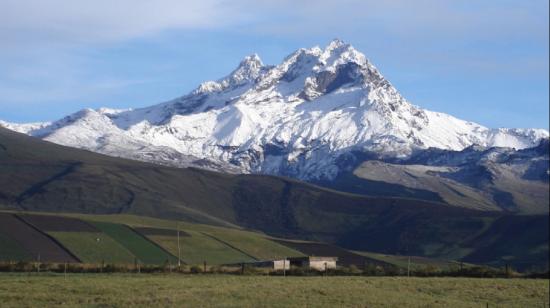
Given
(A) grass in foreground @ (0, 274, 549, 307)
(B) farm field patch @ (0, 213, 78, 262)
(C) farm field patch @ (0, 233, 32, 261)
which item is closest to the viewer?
(A) grass in foreground @ (0, 274, 549, 307)

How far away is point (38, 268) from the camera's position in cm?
9075

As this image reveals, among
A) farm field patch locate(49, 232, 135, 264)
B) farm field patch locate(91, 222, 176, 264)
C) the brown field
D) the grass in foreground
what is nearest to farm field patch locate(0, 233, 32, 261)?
farm field patch locate(49, 232, 135, 264)

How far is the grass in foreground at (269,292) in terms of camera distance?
5788 centimetres

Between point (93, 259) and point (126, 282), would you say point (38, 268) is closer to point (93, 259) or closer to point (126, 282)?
point (126, 282)

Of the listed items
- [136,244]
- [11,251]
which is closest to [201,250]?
[136,244]

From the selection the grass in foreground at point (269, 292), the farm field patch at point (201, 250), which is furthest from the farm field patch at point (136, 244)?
the grass in foreground at point (269, 292)

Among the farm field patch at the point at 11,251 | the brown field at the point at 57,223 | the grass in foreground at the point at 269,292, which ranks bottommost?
the grass in foreground at the point at 269,292

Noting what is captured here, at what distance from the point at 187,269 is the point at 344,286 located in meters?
26.4

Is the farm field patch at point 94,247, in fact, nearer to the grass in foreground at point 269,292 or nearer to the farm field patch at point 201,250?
the farm field patch at point 201,250

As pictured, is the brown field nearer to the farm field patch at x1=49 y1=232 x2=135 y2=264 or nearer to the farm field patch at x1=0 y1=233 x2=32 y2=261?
the farm field patch at x1=49 y1=232 x2=135 y2=264

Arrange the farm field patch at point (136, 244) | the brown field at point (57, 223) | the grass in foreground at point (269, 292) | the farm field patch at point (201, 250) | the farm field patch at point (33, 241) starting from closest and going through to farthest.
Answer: the grass in foreground at point (269, 292), the farm field patch at point (33, 241), the farm field patch at point (136, 244), the farm field patch at point (201, 250), the brown field at point (57, 223)

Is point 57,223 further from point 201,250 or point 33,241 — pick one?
point 201,250

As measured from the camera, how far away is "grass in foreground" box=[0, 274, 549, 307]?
57.9 metres

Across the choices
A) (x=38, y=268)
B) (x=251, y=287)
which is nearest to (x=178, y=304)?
(x=251, y=287)
